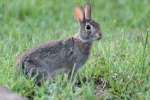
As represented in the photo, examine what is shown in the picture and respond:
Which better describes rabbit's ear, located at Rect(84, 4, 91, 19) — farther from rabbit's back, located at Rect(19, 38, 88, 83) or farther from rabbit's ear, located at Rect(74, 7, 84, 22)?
rabbit's back, located at Rect(19, 38, 88, 83)

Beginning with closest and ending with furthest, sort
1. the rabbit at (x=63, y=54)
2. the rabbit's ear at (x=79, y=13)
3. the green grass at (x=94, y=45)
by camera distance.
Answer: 1. the green grass at (x=94, y=45)
2. the rabbit at (x=63, y=54)
3. the rabbit's ear at (x=79, y=13)

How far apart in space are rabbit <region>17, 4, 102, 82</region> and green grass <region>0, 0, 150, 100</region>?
0.13m

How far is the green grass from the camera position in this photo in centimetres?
660

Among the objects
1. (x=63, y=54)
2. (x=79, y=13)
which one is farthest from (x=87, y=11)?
(x=63, y=54)

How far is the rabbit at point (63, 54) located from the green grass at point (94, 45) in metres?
0.13

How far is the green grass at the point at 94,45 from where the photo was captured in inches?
260

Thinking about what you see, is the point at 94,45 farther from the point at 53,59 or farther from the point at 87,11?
the point at 53,59

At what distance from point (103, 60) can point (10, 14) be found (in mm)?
4016

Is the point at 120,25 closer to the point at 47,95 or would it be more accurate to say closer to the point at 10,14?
the point at 10,14

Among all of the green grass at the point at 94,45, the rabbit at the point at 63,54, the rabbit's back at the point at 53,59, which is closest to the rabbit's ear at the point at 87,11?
the rabbit at the point at 63,54

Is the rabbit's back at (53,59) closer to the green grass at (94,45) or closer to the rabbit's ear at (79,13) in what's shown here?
the green grass at (94,45)

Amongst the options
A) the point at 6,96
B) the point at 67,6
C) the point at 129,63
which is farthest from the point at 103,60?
the point at 67,6

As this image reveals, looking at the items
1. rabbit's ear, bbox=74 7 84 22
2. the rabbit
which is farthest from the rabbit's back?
rabbit's ear, bbox=74 7 84 22

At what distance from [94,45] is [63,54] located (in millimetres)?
981
